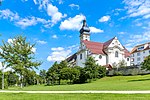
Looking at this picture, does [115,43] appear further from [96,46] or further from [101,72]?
[101,72]

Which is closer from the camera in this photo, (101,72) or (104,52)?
(101,72)

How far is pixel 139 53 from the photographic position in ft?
310

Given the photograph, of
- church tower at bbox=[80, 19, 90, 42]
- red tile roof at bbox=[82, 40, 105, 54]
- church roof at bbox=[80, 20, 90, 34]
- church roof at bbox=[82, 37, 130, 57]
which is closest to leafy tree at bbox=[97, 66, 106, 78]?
church roof at bbox=[82, 37, 130, 57]

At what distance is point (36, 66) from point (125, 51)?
65.0 metres

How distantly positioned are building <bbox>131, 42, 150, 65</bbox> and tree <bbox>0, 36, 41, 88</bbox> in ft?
214

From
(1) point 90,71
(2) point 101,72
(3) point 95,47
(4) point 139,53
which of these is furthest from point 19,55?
(4) point 139,53

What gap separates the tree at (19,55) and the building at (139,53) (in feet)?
214

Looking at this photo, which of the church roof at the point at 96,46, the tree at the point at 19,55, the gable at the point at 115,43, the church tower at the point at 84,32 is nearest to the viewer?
the tree at the point at 19,55

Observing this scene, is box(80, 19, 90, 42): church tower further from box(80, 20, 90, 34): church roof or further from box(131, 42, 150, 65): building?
box(131, 42, 150, 65): building

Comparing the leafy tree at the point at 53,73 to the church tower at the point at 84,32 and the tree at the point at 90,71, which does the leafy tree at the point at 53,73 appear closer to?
the tree at the point at 90,71

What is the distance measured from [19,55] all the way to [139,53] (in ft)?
231

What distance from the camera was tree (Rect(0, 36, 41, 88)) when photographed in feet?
103

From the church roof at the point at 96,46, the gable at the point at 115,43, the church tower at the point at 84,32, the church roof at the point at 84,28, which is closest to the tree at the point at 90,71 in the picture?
the church roof at the point at 96,46

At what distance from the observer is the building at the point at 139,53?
298 feet
